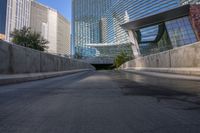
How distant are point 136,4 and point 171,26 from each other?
46.6 m

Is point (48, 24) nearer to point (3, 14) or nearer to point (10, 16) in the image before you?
point (10, 16)

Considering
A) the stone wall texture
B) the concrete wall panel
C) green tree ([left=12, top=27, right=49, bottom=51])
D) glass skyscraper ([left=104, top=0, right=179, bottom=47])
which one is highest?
glass skyscraper ([left=104, top=0, right=179, bottom=47])

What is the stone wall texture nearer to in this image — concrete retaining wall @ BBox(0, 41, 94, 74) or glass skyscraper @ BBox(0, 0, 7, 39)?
concrete retaining wall @ BBox(0, 41, 94, 74)

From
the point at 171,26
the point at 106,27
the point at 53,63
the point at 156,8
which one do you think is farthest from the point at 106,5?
the point at 53,63

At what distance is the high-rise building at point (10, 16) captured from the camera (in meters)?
123

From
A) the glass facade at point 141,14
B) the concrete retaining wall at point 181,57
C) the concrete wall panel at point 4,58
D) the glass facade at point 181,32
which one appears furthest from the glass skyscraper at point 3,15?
the concrete wall panel at point 4,58

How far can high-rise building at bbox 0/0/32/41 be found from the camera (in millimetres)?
122875

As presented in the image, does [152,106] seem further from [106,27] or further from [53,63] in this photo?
[106,27]

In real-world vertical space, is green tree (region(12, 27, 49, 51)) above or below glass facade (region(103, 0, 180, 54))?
below

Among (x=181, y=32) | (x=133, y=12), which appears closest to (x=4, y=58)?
(x=181, y=32)

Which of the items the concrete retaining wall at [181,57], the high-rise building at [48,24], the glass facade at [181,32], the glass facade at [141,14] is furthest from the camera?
the high-rise building at [48,24]

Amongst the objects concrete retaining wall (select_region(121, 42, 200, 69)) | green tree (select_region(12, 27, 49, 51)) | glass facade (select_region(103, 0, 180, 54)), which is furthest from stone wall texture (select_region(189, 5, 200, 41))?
green tree (select_region(12, 27, 49, 51))

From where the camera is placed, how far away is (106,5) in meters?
190

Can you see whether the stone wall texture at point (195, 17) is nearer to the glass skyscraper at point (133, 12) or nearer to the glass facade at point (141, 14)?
the glass facade at point (141, 14)
